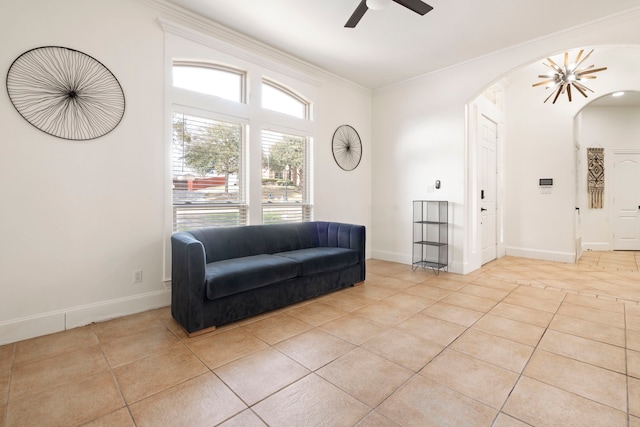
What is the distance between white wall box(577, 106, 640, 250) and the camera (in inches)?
254

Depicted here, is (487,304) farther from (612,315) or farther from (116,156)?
(116,156)

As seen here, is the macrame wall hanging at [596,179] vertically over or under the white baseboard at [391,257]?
over

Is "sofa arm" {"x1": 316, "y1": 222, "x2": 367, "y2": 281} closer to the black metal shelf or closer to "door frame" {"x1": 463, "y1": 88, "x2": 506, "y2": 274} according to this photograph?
the black metal shelf

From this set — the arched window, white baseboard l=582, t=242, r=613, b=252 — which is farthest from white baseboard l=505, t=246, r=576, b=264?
the arched window

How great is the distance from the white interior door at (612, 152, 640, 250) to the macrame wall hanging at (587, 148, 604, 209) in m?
0.31

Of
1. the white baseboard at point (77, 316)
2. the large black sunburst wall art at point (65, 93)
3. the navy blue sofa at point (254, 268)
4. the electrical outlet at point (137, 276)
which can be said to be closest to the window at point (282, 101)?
the navy blue sofa at point (254, 268)

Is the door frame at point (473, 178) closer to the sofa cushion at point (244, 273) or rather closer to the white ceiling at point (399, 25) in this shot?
the white ceiling at point (399, 25)

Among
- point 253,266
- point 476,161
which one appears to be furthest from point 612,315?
point 253,266

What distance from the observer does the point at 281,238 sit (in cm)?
377

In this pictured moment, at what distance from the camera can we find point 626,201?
6520 mm

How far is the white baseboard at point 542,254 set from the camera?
521cm

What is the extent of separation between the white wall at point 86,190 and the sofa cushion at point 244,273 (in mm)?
851

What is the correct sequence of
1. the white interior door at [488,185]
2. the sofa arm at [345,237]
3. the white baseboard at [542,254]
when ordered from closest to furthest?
the sofa arm at [345,237]
the white interior door at [488,185]
the white baseboard at [542,254]

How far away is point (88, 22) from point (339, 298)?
141 inches
